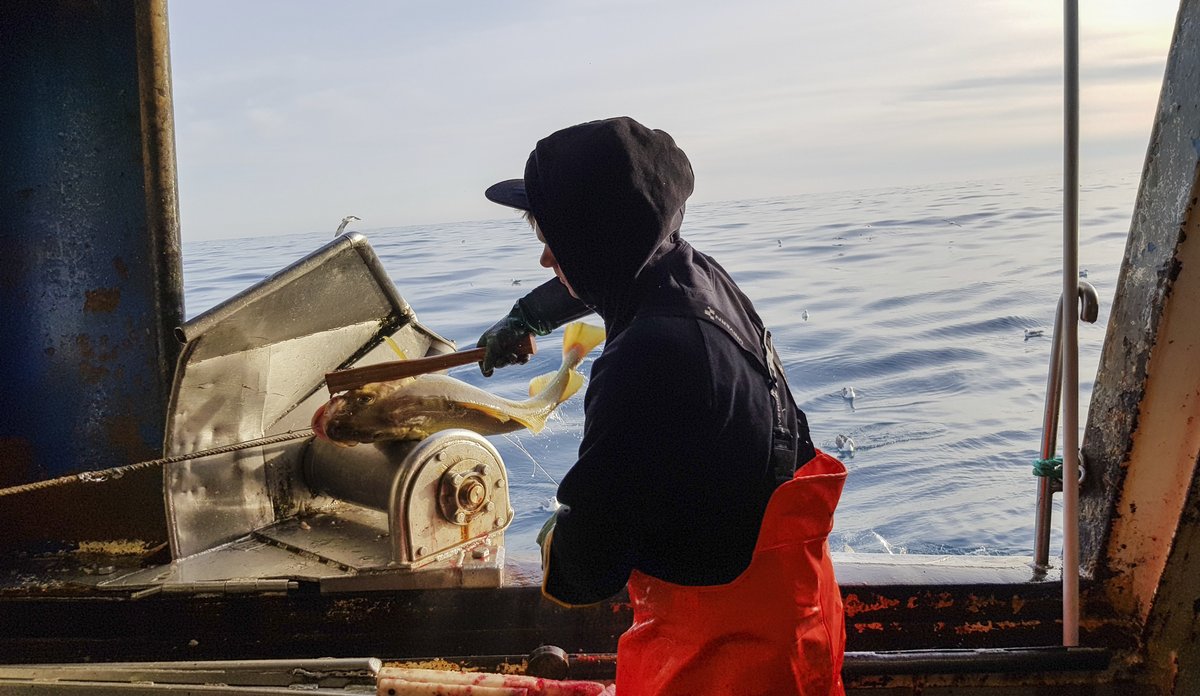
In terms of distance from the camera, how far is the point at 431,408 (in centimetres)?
296

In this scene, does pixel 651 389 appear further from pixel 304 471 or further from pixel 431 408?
pixel 304 471

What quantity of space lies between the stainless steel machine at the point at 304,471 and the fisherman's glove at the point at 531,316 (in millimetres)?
314

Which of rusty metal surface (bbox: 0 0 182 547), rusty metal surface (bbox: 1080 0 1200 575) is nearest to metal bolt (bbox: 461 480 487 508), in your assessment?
rusty metal surface (bbox: 0 0 182 547)

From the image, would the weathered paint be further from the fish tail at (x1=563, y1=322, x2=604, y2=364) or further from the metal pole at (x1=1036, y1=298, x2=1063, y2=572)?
the metal pole at (x1=1036, y1=298, x2=1063, y2=572)

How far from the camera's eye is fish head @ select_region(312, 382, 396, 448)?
2898 millimetres

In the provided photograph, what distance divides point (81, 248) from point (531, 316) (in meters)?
1.63

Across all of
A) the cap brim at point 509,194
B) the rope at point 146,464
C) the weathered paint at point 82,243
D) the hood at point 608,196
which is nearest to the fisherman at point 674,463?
the hood at point 608,196

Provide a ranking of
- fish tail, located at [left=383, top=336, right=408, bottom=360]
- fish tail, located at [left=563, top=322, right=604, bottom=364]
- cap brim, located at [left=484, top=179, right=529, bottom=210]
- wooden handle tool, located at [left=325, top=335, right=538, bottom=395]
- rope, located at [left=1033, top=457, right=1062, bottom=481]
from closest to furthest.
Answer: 1. cap brim, located at [left=484, top=179, right=529, bottom=210]
2. rope, located at [left=1033, top=457, right=1062, bottom=481]
3. wooden handle tool, located at [left=325, top=335, right=538, bottom=395]
4. fish tail, located at [left=563, top=322, right=604, bottom=364]
5. fish tail, located at [left=383, top=336, right=408, bottom=360]

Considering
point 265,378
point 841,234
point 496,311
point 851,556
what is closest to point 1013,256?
point 841,234

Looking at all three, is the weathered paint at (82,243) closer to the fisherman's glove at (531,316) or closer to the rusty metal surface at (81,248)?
the rusty metal surface at (81,248)

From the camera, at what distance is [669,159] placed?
1629 millimetres

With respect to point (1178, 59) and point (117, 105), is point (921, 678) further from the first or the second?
point (117, 105)

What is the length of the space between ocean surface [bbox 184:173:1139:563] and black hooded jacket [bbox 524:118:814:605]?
81 centimetres

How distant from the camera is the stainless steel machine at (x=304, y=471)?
2730 millimetres
